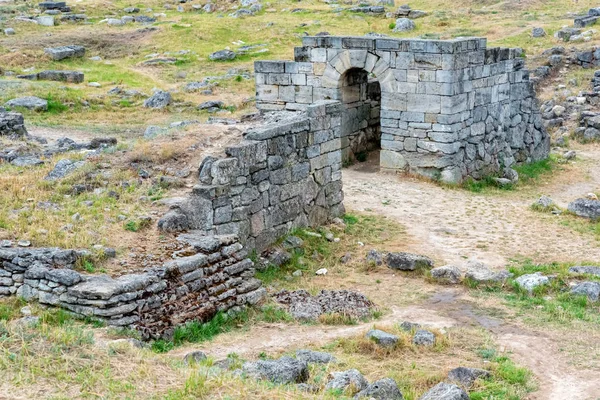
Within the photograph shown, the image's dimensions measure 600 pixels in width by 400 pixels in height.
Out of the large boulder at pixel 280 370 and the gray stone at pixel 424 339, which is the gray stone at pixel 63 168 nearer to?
the large boulder at pixel 280 370

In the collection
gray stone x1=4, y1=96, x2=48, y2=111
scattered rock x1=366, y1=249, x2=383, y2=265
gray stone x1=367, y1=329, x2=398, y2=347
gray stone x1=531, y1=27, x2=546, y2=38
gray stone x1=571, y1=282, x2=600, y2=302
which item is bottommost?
scattered rock x1=366, y1=249, x2=383, y2=265

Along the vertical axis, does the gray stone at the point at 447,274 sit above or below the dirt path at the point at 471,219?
above

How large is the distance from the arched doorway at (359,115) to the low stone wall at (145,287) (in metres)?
8.85

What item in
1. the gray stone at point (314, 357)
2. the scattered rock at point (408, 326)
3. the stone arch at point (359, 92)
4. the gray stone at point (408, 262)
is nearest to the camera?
the gray stone at point (314, 357)

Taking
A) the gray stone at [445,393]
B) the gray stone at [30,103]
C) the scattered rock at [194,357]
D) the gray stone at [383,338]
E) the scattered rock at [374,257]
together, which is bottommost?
→ the scattered rock at [374,257]

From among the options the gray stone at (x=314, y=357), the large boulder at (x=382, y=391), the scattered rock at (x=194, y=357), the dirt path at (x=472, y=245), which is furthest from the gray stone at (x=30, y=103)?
the large boulder at (x=382, y=391)

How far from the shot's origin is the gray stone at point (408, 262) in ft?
42.3

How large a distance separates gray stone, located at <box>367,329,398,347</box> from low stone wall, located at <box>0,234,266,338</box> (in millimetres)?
1852

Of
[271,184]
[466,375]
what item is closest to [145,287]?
[466,375]

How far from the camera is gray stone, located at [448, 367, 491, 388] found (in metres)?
Answer: 8.58

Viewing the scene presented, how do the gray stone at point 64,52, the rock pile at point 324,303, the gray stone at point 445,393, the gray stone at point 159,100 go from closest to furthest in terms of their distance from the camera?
the gray stone at point 445,393, the rock pile at point 324,303, the gray stone at point 159,100, the gray stone at point 64,52

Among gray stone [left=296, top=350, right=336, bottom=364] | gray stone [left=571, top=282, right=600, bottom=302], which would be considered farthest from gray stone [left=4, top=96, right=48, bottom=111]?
gray stone [left=296, top=350, right=336, bottom=364]

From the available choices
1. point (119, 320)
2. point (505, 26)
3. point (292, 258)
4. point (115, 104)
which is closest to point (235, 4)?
point (505, 26)

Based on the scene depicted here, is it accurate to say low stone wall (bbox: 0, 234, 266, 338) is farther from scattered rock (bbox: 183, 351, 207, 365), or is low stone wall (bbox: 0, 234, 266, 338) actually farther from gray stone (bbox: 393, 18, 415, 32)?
gray stone (bbox: 393, 18, 415, 32)
